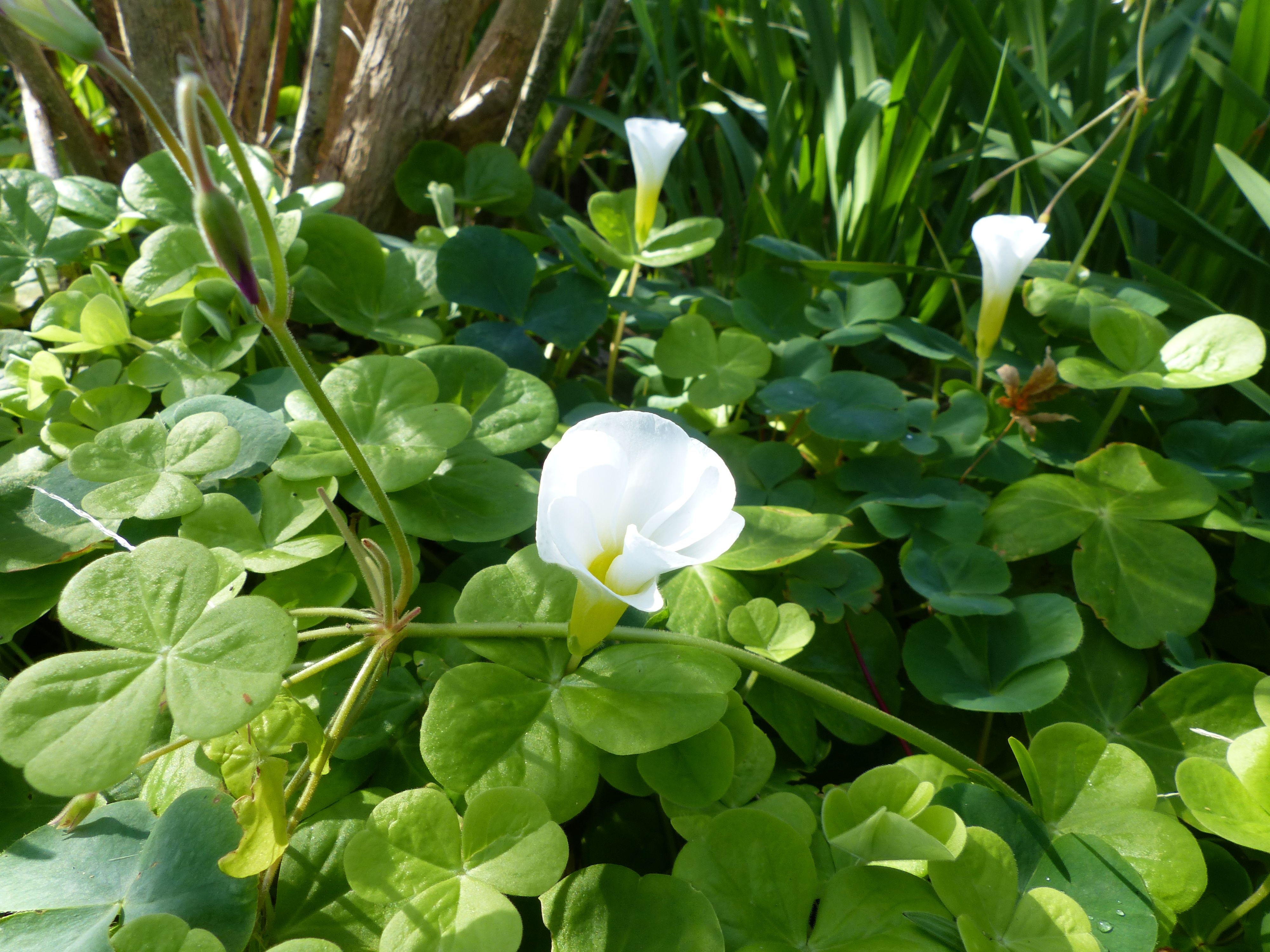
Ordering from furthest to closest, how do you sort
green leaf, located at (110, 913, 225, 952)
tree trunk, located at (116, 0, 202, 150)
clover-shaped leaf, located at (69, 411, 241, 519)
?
1. tree trunk, located at (116, 0, 202, 150)
2. clover-shaped leaf, located at (69, 411, 241, 519)
3. green leaf, located at (110, 913, 225, 952)

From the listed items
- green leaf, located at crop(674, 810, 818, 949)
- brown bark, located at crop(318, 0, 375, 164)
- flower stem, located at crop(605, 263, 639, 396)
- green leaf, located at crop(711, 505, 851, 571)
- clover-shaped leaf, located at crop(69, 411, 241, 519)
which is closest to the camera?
green leaf, located at crop(674, 810, 818, 949)

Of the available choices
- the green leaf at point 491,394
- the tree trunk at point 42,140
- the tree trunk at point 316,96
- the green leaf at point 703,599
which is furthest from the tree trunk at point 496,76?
the green leaf at point 703,599

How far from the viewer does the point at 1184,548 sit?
106 centimetres

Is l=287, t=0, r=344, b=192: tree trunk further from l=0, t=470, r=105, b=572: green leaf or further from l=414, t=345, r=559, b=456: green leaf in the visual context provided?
Result: l=0, t=470, r=105, b=572: green leaf

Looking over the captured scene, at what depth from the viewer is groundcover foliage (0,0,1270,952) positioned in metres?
0.65

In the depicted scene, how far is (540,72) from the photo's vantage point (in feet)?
5.95

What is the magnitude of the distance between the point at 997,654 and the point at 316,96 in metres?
1.56

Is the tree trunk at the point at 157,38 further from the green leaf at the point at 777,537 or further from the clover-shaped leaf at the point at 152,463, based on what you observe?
the green leaf at the point at 777,537

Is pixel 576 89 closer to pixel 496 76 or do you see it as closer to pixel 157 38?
pixel 496 76

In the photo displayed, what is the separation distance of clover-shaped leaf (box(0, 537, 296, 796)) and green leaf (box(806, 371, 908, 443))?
2.60ft

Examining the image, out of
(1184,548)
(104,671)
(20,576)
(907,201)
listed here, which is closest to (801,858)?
(104,671)

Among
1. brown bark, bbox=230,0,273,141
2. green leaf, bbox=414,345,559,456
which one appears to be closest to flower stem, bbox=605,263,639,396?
green leaf, bbox=414,345,559,456

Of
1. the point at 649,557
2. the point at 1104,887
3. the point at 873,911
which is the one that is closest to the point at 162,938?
the point at 649,557

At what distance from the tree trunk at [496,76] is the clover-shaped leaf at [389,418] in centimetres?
101
